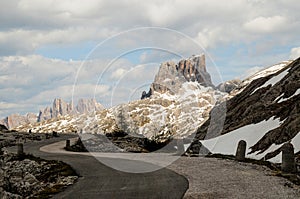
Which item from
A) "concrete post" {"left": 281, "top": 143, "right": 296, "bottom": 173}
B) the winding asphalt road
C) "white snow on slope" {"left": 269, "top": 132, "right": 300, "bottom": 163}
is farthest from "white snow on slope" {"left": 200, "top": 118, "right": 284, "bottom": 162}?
the winding asphalt road

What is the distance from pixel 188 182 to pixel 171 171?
5744mm

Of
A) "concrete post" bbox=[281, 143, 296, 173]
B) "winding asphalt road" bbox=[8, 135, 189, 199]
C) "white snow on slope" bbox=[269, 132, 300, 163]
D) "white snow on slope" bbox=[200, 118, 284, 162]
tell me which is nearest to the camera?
"winding asphalt road" bbox=[8, 135, 189, 199]

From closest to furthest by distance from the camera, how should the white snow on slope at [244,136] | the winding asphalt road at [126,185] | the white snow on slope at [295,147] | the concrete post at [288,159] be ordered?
the winding asphalt road at [126,185] < the concrete post at [288,159] < the white snow on slope at [295,147] < the white snow on slope at [244,136]

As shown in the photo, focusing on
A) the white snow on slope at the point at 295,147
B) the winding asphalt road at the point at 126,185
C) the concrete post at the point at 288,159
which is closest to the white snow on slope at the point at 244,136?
the white snow on slope at the point at 295,147

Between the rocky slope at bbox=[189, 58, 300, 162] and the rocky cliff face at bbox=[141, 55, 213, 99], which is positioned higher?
the rocky cliff face at bbox=[141, 55, 213, 99]

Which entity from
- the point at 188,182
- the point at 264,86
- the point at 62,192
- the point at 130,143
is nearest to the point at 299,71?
the point at 264,86

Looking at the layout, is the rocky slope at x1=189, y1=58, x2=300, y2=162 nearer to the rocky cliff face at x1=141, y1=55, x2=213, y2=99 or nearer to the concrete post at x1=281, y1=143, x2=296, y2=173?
the rocky cliff face at x1=141, y1=55, x2=213, y2=99

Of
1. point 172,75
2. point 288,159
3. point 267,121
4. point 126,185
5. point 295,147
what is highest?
point 172,75

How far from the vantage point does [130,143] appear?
3155 inches

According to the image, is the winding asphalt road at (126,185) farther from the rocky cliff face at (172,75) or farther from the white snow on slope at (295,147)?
the white snow on slope at (295,147)

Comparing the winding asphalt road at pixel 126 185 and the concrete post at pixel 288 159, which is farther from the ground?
the concrete post at pixel 288 159

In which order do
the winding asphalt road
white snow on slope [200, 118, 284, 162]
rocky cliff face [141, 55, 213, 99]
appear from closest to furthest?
1. the winding asphalt road
2. rocky cliff face [141, 55, 213, 99]
3. white snow on slope [200, 118, 284, 162]

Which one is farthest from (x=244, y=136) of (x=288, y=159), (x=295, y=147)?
(x=288, y=159)

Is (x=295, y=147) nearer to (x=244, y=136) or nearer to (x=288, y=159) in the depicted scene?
(x=288, y=159)
